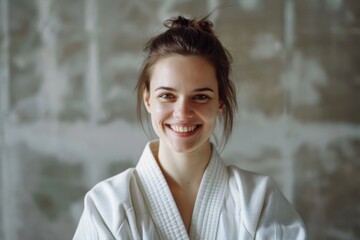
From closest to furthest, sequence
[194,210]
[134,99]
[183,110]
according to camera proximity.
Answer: [183,110], [194,210], [134,99]

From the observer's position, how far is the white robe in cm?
126

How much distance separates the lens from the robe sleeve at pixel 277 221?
1312mm

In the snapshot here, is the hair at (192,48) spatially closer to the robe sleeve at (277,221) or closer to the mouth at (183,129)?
the mouth at (183,129)

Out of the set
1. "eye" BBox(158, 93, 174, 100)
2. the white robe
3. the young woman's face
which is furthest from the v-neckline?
"eye" BBox(158, 93, 174, 100)

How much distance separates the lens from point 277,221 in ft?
4.41

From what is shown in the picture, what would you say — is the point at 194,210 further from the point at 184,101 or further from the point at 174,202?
the point at 184,101

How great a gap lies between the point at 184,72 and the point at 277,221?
58 cm

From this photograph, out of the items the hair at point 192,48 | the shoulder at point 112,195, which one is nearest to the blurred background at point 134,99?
the hair at point 192,48

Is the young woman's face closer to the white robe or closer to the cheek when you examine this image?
the cheek

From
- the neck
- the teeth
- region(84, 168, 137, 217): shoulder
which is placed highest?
the teeth

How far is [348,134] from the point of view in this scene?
226 centimetres

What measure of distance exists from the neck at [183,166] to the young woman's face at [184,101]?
9 centimetres

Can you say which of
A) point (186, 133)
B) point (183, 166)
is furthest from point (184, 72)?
point (183, 166)

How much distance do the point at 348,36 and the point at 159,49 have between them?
132cm
